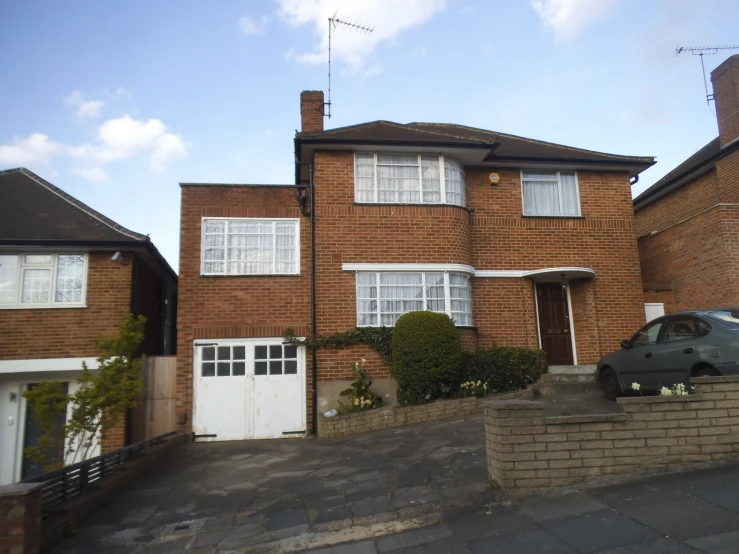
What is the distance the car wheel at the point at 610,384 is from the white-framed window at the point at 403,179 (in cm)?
502

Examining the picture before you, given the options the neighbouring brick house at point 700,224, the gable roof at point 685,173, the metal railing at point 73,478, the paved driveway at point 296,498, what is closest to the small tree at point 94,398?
the metal railing at point 73,478

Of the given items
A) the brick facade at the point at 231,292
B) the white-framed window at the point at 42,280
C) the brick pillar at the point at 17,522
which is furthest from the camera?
the brick facade at the point at 231,292

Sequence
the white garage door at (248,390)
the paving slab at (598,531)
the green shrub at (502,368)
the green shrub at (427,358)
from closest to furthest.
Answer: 1. the paving slab at (598,531)
2. the green shrub at (427,358)
3. the green shrub at (502,368)
4. the white garage door at (248,390)

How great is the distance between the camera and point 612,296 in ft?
43.4

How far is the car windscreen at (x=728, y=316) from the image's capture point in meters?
7.45

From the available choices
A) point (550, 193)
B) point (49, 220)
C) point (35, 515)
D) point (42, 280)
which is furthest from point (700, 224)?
point (49, 220)

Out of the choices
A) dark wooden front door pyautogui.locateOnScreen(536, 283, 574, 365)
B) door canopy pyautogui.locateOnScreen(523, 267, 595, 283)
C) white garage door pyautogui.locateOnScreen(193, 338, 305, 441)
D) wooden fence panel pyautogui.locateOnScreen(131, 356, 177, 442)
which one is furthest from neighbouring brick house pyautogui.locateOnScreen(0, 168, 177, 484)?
dark wooden front door pyautogui.locateOnScreen(536, 283, 574, 365)

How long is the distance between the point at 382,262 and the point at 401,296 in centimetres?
87

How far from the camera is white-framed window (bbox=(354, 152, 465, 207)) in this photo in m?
12.7

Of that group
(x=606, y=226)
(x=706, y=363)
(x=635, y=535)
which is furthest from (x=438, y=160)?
(x=635, y=535)

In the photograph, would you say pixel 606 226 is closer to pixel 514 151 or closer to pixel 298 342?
pixel 514 151

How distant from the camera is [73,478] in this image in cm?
628

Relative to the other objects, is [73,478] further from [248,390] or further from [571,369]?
[571,369]

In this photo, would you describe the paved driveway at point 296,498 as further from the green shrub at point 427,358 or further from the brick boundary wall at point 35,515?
the green shrub at point 427,358
